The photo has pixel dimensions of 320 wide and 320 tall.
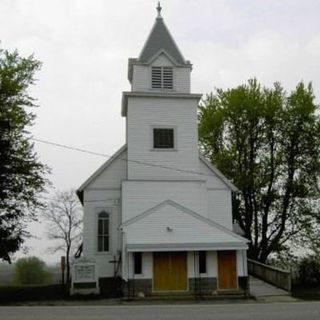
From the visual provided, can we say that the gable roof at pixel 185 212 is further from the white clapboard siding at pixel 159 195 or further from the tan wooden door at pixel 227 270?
the white clapboard siding at pixel 159 195

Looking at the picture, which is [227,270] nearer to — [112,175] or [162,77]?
[112,175]

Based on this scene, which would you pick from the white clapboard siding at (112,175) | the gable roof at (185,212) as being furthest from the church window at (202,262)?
the white clapboard siding at (112,175)

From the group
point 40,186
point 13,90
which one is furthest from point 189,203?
point 13,90

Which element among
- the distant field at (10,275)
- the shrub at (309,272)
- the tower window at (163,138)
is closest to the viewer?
the tower window at (163,138)

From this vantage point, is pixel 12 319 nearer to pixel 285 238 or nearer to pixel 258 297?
pixel 258 297

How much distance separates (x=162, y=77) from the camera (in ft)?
104

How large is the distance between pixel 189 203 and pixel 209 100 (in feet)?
50.8

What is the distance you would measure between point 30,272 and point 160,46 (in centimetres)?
3351

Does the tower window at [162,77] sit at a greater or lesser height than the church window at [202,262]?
greater

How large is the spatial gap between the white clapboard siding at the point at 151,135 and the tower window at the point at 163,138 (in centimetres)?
23

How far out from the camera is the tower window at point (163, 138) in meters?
31.0

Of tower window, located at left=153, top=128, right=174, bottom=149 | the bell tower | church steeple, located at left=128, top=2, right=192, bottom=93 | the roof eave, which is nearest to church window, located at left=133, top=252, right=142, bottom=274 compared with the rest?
the bell tower

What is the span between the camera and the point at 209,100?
43.8 meters

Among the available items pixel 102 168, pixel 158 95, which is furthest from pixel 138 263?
pixel 158 95
